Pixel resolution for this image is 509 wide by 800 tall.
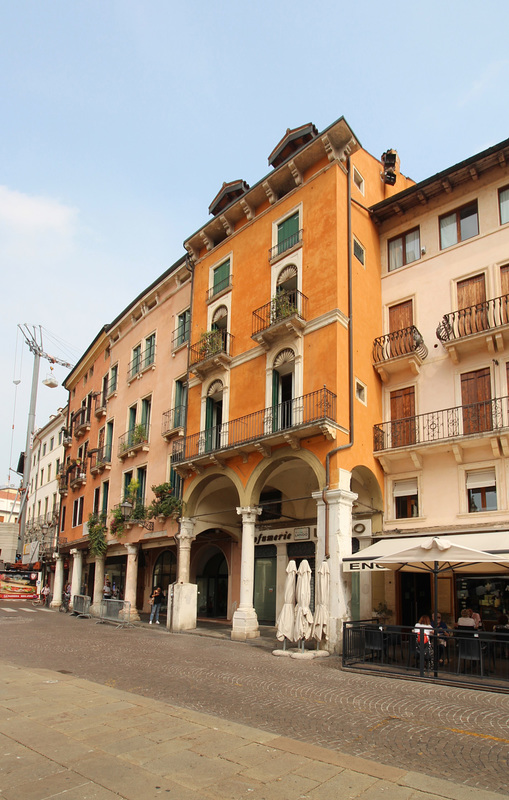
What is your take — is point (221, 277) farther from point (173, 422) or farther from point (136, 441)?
point (136, 441)

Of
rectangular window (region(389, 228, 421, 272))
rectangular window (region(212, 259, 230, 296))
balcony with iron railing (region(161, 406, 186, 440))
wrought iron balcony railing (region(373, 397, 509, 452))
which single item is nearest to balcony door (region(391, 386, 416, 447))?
wrought iron balcony railing (region(373, 397, 509, 452))

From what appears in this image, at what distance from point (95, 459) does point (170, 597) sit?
1384cm

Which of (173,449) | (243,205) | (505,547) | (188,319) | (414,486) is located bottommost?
(505,547)

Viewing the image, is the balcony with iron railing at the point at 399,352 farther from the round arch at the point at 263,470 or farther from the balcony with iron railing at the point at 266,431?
the round arch at the point at 263,470

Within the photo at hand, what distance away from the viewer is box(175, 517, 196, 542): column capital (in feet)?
74.5

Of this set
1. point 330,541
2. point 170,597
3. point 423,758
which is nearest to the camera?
point 423,758

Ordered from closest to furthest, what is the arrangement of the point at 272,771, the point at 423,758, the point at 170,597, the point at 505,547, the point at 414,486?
the point at 272,771
the point at 423,758
the point at 505,547
the point at 414,486
the point at 170,597

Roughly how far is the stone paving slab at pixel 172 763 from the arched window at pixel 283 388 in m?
11.7

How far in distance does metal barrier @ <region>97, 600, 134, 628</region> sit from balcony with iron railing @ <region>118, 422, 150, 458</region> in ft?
22.5

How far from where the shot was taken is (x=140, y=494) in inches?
1085

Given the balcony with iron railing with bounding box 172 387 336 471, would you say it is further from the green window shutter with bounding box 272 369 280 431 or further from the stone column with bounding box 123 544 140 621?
the stone column with bounding box 123 544 140 621

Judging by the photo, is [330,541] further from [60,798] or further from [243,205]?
[243,205]

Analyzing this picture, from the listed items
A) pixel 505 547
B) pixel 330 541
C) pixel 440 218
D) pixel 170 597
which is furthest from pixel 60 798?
pixel 440 218

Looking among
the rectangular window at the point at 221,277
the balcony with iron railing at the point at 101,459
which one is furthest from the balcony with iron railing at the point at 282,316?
the balcony with iron railing at the point at 101,459
